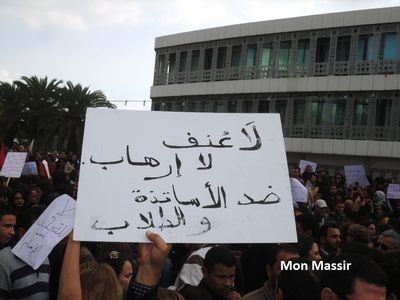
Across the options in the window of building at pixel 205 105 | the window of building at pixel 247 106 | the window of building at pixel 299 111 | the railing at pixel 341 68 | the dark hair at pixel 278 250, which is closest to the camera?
the dark hair at pixel 278 250

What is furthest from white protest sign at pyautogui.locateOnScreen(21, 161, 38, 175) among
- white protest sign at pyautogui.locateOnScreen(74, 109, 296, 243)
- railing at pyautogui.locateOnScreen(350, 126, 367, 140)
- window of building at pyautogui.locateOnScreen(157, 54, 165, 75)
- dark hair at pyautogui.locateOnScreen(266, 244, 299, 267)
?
window of building at pyautogui.locateOnScreen(157, 54, 165, 75)

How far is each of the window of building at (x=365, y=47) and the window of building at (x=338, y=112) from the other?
2.23 m

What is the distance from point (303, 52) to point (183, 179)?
26.6m

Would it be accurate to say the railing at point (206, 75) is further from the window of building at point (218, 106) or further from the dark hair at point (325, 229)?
the dark hair at point (325, 229)

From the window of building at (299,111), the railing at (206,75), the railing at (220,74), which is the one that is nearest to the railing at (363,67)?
the window of building at (299,111)

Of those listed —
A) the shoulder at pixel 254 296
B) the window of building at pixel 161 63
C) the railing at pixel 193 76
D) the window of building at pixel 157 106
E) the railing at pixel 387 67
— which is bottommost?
the shoulder at pixel 254 296

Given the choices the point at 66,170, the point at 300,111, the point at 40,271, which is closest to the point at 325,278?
the point at 40,271

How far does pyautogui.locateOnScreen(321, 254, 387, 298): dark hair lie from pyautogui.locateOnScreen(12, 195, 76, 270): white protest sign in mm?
1298

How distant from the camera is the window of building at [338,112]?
88.0 ft

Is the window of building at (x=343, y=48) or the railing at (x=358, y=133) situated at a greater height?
the window of building at (x=343, y=48)

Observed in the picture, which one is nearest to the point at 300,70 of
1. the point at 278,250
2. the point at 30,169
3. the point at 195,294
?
the point at 30,169

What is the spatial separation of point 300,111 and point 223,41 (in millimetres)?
6204

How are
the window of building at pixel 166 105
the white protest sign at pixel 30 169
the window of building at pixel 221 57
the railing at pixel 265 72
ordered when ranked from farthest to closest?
the window of building at pixel 166 105
the window of building at pixel 221 57
the railing at pixel 265 72
the white protest sign at pixel 30 169

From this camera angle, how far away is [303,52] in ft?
92.3
